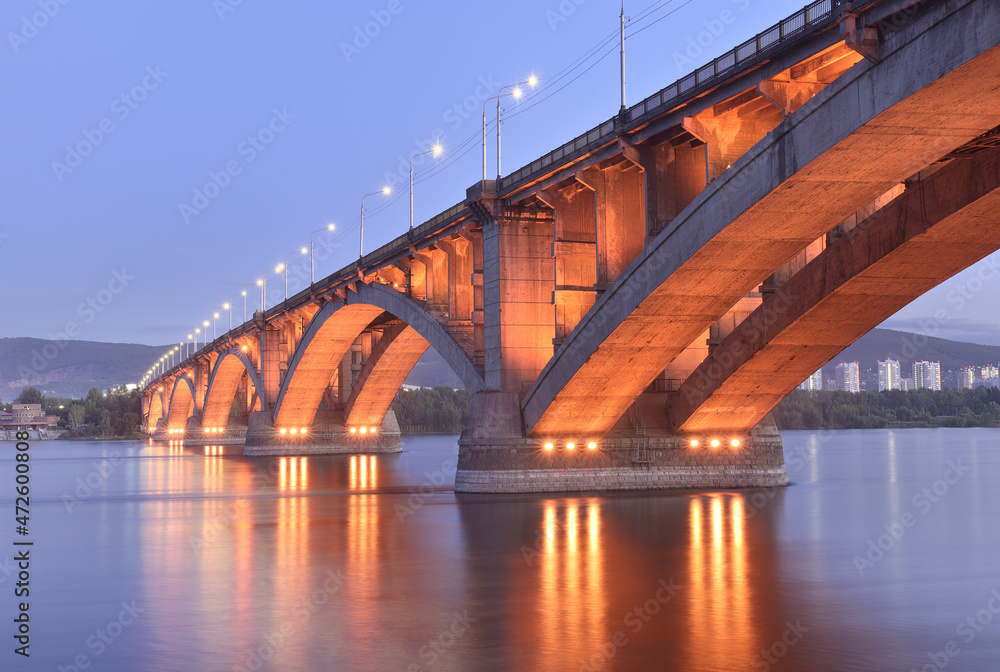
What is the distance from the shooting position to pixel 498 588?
733 inches

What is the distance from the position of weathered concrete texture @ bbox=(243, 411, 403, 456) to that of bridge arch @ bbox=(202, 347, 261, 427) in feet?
78.3

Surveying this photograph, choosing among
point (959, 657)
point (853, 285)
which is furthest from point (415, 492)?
point (959, 657)

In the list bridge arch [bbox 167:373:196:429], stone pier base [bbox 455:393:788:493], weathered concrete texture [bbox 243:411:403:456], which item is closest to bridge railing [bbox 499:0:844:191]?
stone pier base [bbox 455:393:788:493]

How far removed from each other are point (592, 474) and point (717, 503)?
18.9 ft

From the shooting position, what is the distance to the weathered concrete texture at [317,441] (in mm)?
84250

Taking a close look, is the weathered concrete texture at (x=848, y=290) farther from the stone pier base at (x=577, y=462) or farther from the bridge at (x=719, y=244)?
the stone pier base at (x=577, y=462)

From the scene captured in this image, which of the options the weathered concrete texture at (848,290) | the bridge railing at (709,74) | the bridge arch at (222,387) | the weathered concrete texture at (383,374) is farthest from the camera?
the bridge arch at (222,387)

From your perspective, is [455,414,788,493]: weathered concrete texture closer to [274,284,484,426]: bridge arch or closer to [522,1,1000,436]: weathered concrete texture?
[522,1,1000,436]: weathered concrete texture

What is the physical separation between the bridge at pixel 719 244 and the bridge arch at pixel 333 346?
266 inches

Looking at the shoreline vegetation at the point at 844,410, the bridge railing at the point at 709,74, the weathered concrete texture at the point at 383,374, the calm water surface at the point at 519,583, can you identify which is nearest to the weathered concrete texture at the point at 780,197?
the bridge railing at the point at 709,74

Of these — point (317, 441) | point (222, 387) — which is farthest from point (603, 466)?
point (222, 387)

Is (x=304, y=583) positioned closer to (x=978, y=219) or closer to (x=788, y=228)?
(x=788, y=228)

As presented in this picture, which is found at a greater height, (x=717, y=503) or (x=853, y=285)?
(x=853, y=285)

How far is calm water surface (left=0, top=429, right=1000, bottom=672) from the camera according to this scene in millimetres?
13383
